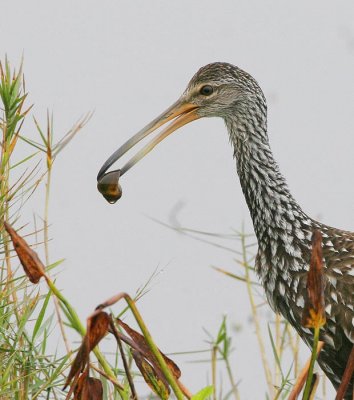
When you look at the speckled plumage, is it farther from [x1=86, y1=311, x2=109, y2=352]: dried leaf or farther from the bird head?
[x1=86, y1=311, x2=109, y2=352]: dried leaf

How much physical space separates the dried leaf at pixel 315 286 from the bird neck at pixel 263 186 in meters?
1.68

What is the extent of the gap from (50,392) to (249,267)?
1.48 meters

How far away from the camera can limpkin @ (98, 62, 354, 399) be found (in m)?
3.46

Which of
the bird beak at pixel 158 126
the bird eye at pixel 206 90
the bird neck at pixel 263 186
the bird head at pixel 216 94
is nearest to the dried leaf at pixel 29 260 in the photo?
the bird beak at pixel 158 126

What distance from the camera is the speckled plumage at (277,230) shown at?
3459 millimetres

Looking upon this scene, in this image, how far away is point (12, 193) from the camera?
291 centimetres

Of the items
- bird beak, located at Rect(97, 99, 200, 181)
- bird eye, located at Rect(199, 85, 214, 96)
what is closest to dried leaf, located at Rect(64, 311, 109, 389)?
bird beak, located at Rect(97, 99, 200, 181)

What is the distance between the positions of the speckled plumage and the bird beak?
0.23 feet

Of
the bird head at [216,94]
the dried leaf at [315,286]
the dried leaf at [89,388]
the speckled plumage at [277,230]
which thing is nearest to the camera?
the dried leaf at [315,286]

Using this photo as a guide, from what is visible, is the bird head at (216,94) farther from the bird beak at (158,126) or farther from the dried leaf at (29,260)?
the dried leaf at (29,260)

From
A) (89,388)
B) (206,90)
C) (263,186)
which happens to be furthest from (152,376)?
(206,90)

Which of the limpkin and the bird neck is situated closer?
the limpkin

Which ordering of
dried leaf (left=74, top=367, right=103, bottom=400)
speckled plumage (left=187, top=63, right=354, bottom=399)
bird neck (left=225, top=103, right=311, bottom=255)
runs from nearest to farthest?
dried leaf (left=74, top=367, right=103, bottom=400)
speckled plumage (left=187, top=63, right=354, bottom=399)
bird neck (left=225, top=103, right=311, bottom=255)

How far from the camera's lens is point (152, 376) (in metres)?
2.30
